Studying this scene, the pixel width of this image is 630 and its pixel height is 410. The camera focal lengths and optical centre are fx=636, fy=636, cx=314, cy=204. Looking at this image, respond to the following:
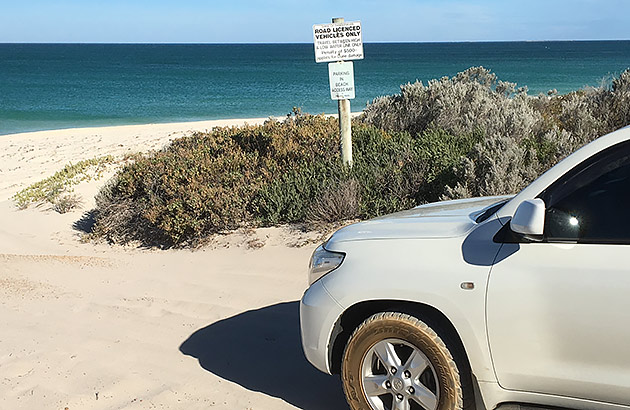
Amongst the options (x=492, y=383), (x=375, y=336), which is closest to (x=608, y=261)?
(x=492, y=383)

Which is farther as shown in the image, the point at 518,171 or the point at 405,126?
the point at 405,126

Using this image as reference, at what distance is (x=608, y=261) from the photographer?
2.89 metres

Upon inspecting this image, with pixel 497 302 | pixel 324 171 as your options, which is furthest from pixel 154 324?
pixel 497 302

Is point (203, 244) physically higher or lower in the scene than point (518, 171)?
lower

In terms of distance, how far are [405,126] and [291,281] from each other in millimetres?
5774

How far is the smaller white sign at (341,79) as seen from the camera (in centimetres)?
808

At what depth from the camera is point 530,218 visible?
9.50ft

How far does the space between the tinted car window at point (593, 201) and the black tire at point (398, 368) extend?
0.84 metres

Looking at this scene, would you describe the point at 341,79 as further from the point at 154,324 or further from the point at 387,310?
the point at 387,310

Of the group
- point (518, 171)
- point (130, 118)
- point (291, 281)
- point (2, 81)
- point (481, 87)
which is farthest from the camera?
point (2, 81)

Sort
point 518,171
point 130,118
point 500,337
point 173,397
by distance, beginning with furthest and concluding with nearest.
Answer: point 130,118 → point 518,171 → point 173,397 → point 500,337

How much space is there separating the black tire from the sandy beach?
2.13ft

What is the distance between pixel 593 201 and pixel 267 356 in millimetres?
2837

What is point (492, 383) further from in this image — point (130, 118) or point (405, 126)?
point (130, 118)
